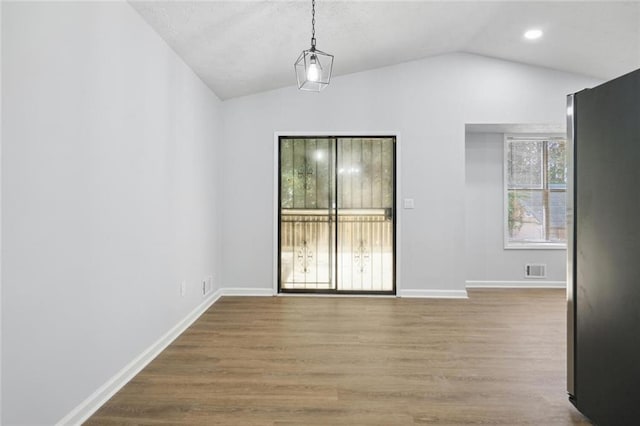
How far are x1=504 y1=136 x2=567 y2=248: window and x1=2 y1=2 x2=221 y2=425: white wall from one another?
14.9 ft

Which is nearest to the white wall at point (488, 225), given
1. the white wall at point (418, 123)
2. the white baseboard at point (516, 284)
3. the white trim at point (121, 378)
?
the white baseboard at point (516, 284)

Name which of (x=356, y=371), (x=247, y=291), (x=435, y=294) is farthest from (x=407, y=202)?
(x=356, y=371)

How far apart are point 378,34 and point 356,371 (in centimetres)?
311

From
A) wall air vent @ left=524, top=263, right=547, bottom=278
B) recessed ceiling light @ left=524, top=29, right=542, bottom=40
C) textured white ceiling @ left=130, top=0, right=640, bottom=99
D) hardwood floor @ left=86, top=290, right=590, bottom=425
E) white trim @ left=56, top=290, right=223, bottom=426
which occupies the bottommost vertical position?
hardwood floor @ left=86, top=290, right=590, bottom=425

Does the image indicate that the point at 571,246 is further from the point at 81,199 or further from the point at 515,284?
the point at 515,284

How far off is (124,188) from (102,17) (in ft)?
3.32

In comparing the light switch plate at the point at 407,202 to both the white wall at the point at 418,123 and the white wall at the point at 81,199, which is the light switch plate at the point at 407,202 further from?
the white wall at the point at 81,199

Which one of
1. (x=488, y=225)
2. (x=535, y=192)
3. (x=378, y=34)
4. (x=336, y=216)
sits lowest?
(x=488, y=225)

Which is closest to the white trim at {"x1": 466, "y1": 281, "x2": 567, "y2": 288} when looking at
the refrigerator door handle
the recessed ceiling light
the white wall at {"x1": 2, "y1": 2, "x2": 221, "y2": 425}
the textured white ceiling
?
the textured white ceiling

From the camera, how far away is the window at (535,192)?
17.7ft

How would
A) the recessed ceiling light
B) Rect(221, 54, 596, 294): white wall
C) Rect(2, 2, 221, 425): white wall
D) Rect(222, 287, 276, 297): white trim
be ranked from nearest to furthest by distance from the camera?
1. Rect(2, 2, 221, 425): white wall
2. the recessed ceiling light
3. Rect(221, 54, 596, 294): white wall
4. Rect(222, 287, 276, 297): white trim

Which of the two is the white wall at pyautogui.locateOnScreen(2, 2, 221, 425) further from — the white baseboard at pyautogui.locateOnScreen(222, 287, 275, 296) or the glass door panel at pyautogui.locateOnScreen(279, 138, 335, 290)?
the glass door panel at pyautogui.locateOnScreen(279, 138, 335, 290)

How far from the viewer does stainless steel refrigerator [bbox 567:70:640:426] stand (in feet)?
5.51

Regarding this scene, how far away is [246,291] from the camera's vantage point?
4.80 meters
